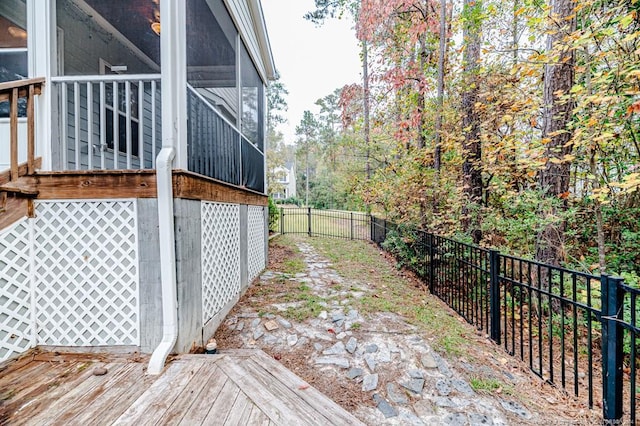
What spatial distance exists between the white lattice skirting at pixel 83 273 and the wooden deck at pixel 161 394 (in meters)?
0.23

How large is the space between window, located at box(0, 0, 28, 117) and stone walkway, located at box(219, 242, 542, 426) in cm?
394

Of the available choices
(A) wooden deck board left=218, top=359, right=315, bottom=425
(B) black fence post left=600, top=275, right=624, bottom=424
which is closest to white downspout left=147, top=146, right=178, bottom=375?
(A) wooden deck board left=218, top=359, right=315, bottom=425

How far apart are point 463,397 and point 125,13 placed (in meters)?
6.48

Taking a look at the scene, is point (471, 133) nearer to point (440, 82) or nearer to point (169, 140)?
point (440, 82)

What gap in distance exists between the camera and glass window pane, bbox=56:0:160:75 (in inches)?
160

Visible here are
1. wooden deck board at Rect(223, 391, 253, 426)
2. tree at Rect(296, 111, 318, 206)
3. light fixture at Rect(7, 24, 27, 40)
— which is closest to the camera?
wooden deck board at Rect(223, 391, 253, 426)

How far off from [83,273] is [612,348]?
4407mm

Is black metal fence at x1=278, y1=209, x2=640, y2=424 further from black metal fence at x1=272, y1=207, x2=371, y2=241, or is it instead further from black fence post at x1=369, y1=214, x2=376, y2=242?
black metal fence at x1=272, y1=207, x2=371, y2=241

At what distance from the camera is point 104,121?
9.30 ft

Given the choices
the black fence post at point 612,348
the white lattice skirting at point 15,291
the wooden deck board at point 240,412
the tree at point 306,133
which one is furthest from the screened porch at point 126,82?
the tree at point 306,133

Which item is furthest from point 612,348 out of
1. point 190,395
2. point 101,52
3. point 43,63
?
point 101,52

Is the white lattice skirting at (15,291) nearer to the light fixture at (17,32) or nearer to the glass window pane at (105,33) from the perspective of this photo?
the light fixture at (17,32)

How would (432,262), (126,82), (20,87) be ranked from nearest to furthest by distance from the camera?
(20,87)
(126,82)
(432,262)

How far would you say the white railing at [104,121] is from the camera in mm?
2807
